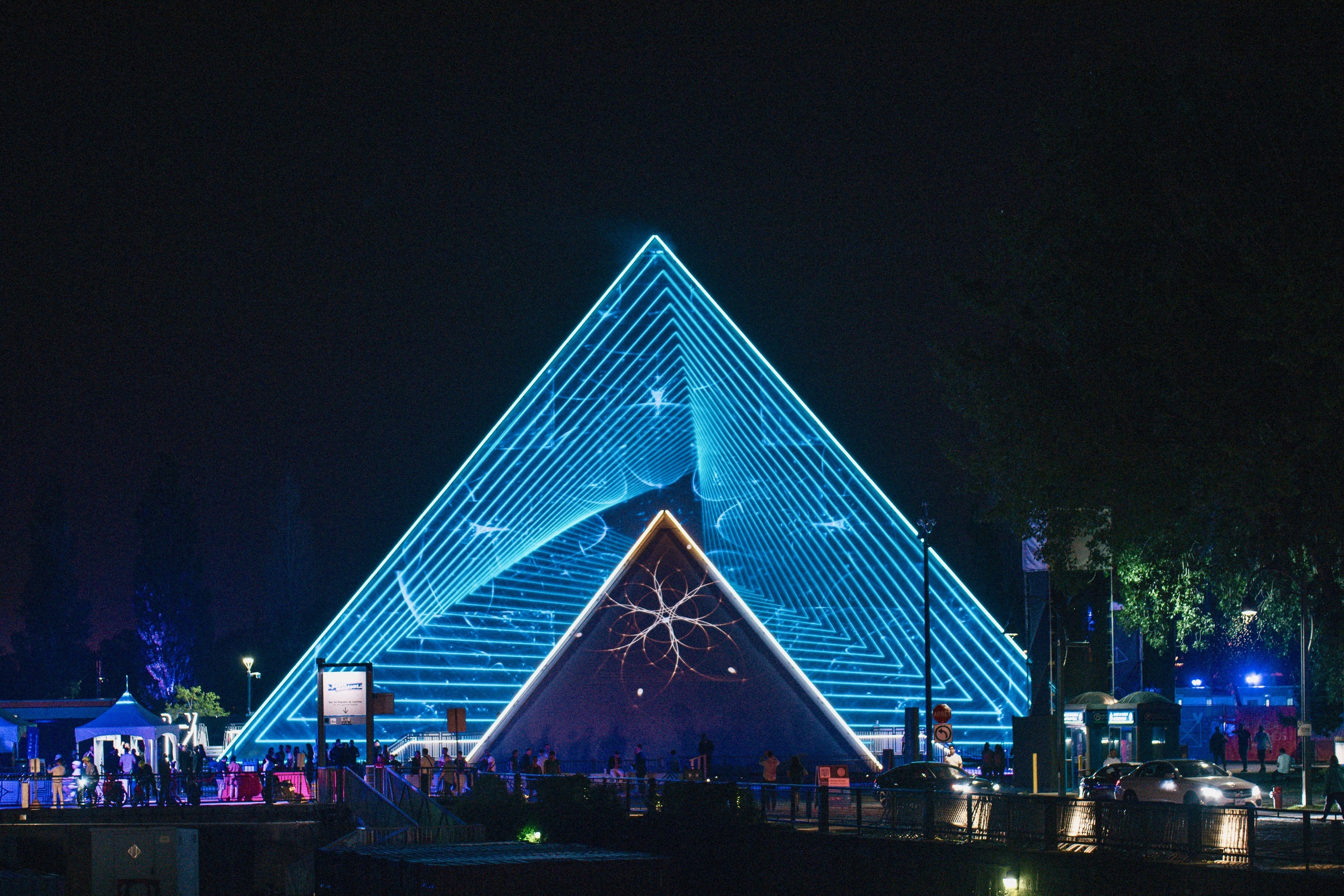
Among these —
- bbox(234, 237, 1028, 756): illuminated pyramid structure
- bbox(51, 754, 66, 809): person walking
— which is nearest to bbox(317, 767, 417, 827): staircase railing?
bbox(51, 754, 66, 809): person walking

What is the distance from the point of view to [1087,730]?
1346 inches

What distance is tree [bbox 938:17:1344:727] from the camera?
16797mm

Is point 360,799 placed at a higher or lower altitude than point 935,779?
lower

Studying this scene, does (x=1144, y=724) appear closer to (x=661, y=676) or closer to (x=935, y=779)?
(x=935, y=779)

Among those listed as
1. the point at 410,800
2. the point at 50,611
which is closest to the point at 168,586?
the point at 50,611

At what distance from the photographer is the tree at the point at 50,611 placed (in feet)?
237

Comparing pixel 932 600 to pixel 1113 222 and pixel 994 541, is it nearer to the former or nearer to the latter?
pixel 1113 222

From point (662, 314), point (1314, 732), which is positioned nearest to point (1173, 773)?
point (662, 314)

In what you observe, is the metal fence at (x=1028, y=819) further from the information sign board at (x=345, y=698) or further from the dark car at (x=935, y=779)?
the information sign board at (x=345, y=698)

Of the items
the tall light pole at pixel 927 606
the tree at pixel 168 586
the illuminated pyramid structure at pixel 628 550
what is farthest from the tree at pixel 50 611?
the tall light pole at pixel 927 606

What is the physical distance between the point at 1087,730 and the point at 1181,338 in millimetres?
18327

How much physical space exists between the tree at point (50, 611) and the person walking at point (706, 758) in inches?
1833

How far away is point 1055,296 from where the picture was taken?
20.6 meters

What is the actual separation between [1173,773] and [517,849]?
11.7 metres
